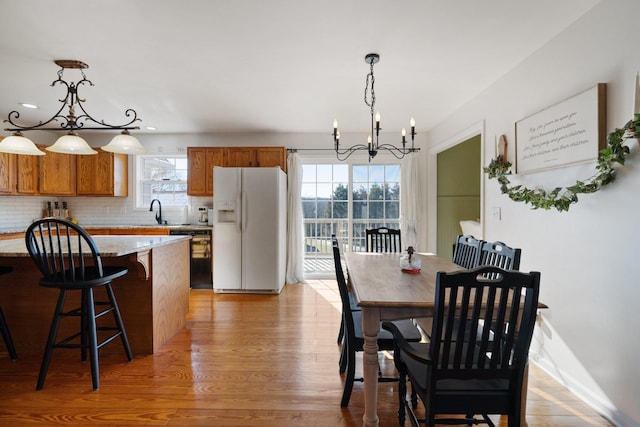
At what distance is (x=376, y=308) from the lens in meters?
1.48

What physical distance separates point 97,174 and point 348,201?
3.83 metres

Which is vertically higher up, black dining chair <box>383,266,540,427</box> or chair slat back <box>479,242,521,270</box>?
chair slat back <box>479,242,521,270</box>

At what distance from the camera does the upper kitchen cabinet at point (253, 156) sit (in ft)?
15.0

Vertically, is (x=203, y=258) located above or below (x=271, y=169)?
below

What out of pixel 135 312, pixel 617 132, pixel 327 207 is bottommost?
pixel 135 312

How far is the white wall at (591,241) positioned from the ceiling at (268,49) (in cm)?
19

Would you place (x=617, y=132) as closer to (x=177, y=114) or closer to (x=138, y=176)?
(x=177, y=114)

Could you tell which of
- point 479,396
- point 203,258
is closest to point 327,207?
point 203,258

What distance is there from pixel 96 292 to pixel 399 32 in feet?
9.97

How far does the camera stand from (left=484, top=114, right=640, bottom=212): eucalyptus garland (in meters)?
1.61

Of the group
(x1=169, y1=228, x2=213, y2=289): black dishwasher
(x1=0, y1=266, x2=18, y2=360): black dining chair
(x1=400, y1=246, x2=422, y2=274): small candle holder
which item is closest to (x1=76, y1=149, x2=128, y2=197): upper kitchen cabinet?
(x1=169, y1=228, x2=213, y2=289): black dishwasher

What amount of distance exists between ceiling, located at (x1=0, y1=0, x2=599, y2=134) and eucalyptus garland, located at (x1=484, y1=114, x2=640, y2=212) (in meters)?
0.87

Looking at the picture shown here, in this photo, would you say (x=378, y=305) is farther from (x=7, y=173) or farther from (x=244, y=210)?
(x=7, y=173)

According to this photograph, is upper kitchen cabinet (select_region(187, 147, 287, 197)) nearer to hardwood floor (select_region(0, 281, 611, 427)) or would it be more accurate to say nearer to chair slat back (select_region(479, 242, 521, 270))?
hardwood floor (select_region(0, 281, 611, 427))
